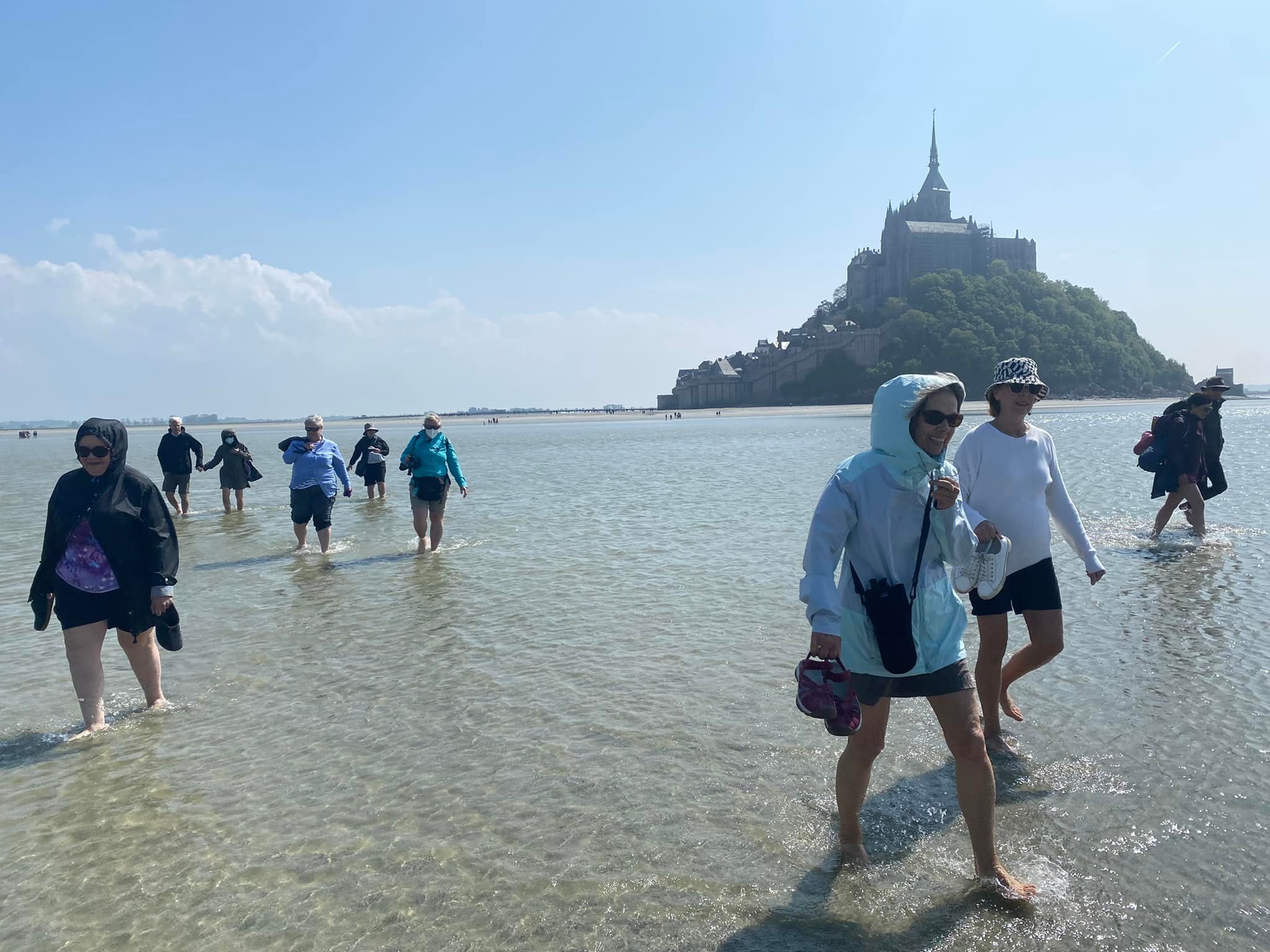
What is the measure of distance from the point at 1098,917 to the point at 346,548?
35.4 feet

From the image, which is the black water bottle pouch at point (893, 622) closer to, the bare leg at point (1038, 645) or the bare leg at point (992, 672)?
the bare leg at point (992, 672)

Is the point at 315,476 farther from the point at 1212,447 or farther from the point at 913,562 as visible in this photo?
the point at 1212,447

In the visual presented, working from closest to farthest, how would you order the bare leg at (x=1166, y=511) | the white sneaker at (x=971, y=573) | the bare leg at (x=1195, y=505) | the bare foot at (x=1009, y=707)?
the white sneaker at (x=971, y=573) < the bare foot at (x=1009, y=707) < the bare leg at (x=1195, y=505) < the bare leg at (x=1166, y=511)

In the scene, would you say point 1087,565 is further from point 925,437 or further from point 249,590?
point 249,590

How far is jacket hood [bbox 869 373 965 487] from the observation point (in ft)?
10.1

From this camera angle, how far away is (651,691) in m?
5.56

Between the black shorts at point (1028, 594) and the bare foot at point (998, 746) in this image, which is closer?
the black shorts at point (1028, 594)

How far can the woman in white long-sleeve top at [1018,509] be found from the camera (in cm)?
416

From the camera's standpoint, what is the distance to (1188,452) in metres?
9.69

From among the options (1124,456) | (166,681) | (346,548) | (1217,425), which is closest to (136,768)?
(166,681)

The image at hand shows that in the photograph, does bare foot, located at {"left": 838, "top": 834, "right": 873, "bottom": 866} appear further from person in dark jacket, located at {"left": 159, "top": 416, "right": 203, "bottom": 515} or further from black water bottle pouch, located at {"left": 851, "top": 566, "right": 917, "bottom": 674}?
person in dark jacket, located at {"left": 159, "top": 416, "right": 203, "bottom": 515}

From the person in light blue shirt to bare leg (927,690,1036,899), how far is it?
8902mm

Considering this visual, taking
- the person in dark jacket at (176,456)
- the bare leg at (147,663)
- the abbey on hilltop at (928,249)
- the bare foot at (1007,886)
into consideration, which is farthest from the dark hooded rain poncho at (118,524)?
the abbey on hilltop at (928,249)

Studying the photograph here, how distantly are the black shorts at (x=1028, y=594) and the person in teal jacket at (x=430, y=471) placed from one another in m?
7.64
